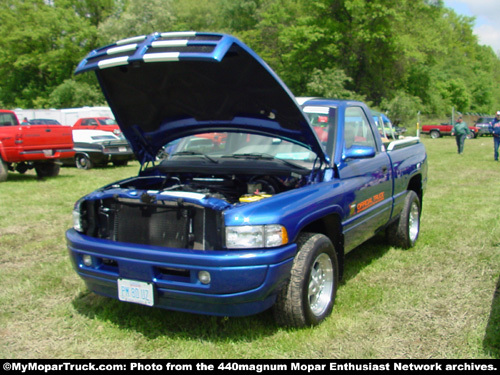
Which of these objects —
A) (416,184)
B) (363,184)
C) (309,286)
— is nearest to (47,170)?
(416,184)

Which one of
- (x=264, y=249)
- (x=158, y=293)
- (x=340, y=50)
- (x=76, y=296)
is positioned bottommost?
(x=76, y=296)

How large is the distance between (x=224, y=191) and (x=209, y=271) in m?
1.25

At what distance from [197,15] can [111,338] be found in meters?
50.0

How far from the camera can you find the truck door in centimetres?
414

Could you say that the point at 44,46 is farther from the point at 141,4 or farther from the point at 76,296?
the point at 76,296

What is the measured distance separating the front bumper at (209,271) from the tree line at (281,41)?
108 feet

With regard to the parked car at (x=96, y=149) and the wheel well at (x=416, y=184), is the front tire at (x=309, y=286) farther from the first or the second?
the parked car at (x=96, y=149)

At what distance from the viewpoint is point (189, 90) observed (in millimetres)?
4000

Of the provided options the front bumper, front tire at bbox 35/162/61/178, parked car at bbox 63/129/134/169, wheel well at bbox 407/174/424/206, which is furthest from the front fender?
parked car at bbox 63/129/134/169

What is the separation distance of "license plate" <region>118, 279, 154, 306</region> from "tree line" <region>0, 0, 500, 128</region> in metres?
32.9

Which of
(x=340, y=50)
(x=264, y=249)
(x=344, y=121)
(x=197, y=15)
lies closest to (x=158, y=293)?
(x=264, y=249)

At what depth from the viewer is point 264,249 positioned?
3.06 meters

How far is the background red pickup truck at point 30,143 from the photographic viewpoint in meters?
10.9

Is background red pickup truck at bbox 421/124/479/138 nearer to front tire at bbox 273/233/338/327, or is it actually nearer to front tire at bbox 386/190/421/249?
front tire at bbox 386/190/421/249
